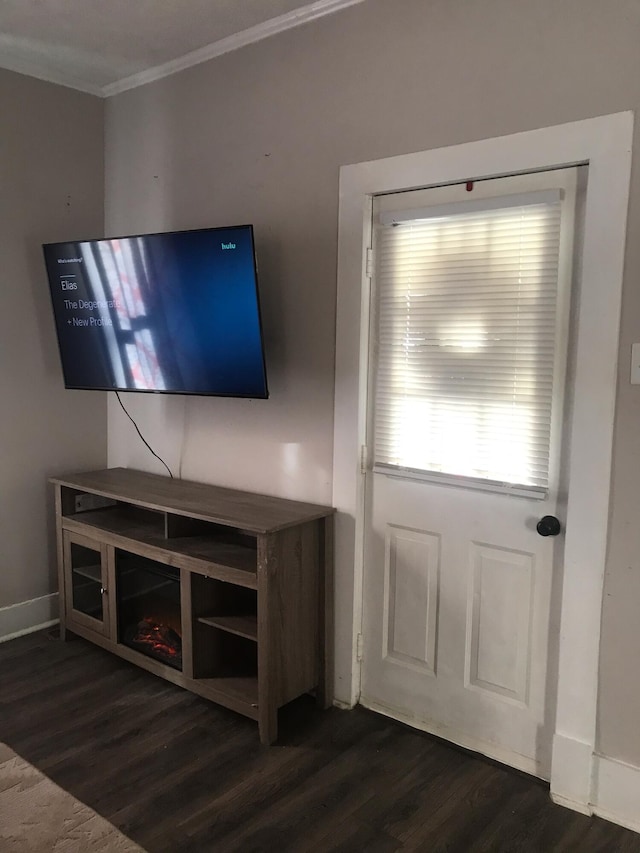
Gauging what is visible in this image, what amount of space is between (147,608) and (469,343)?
1.81 m

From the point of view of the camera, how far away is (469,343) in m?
2.34

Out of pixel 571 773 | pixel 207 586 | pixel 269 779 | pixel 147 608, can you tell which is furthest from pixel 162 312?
pixel 571 773

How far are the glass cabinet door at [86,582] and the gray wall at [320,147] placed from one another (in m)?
0.54

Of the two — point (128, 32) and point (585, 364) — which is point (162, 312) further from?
point (585, 364)

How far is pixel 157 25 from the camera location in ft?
9.20

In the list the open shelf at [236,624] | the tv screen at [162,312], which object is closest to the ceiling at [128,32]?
the tv screen at [162,312]

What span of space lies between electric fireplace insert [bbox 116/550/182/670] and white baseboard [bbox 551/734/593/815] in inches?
58.7

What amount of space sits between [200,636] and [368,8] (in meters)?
2.43

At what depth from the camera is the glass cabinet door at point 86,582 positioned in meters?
3.05

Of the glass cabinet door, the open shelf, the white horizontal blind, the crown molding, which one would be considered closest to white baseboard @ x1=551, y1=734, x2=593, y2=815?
the white horizontal blind

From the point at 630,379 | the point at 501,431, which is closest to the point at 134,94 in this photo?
the point at 501,431

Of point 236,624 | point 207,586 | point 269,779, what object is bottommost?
point 269,779

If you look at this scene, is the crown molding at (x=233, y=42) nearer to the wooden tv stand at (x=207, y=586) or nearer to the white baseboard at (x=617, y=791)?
the wooden tv stand at (x=207, y=586)

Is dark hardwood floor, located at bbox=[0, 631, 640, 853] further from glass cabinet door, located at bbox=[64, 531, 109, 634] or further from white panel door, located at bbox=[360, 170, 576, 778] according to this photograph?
glass cabinet door, located at bbox=[64, 531, 109, 634]
